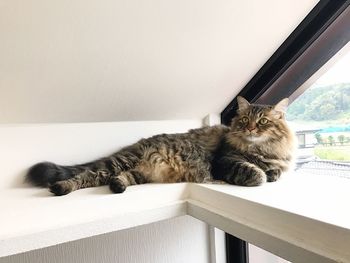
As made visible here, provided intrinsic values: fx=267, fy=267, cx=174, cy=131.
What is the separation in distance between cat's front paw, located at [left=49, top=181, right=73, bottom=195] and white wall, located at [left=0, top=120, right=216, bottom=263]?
0.13 feet

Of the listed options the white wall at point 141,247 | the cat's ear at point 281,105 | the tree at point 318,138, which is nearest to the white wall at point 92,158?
the white wall at point 141,247

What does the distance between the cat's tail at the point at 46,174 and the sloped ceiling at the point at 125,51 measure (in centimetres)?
21

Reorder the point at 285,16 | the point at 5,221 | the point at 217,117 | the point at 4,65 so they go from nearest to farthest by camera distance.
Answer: the point at 5,221 < the point at 4,65 < the point at 285,16 < the point at 217,117

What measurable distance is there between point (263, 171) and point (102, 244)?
2.81ft

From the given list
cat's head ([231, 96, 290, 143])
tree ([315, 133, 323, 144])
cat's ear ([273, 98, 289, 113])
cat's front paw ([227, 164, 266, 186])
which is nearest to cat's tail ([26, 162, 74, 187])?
cat's front paw ([227, 164, 266, 186])

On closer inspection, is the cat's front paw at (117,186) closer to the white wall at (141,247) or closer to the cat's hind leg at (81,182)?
the cat's hind leg at (81,182)

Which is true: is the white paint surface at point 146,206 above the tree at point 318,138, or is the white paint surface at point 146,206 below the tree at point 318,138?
below

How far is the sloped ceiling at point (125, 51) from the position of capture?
0.86 metres

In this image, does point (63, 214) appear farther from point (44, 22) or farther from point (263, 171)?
point (263, 171)

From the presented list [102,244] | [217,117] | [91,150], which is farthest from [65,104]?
[217,117]

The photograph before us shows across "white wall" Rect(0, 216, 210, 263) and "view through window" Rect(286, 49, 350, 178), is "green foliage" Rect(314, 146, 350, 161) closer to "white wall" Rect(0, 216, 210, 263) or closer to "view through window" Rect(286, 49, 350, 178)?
"view through window" Rect(286, 49, 350, 178)

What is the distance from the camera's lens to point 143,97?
1314 mm

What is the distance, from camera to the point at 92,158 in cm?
133

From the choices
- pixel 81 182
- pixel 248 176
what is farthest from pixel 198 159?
pixel 81 182
